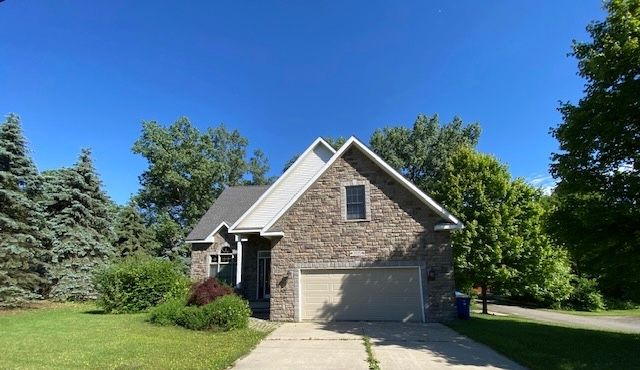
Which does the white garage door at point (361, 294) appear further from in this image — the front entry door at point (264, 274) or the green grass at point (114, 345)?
the front entry door at point (264, 274)

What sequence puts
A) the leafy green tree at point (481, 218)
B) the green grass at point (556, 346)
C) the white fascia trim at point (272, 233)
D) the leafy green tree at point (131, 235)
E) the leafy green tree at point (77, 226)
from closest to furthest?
the green grass at point (556, 346), the white fascia trim at point (272, 233), the leafy green tree at point (481, 218), the leafy green tree at point (77, 226), the leafy green tree at point (131, 235)

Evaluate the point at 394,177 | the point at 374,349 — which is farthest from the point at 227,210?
the point at 374,349

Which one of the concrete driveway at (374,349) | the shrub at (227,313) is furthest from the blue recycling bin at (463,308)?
the shrub at (227,313)

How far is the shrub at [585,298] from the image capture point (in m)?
27.9

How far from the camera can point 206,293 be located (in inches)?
551

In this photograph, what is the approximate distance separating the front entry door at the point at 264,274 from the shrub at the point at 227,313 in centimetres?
774

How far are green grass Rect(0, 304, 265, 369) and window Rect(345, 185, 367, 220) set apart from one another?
222 inches

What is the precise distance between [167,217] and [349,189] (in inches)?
1148

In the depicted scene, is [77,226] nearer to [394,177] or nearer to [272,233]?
[272,233]

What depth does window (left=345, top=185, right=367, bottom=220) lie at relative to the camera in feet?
51.3

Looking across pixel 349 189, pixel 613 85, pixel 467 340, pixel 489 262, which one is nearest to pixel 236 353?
pixel 467 340

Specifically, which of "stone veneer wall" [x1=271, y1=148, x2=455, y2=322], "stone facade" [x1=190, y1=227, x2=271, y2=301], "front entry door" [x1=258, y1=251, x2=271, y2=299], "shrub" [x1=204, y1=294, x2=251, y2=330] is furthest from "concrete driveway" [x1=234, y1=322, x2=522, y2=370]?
"stone facade" [x1=190, y1=227, x2=271, y2=301]

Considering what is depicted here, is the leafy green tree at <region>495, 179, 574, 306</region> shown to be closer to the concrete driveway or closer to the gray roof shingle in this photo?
the concrete driveway

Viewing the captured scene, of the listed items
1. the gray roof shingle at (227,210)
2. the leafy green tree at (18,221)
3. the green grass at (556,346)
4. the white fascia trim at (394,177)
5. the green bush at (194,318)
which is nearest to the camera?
the green grass at (556,346)
